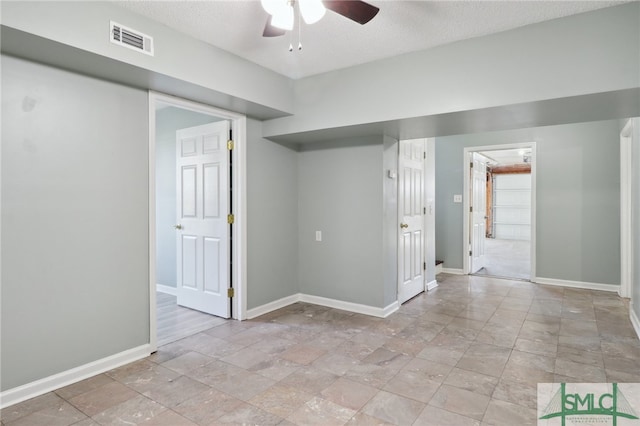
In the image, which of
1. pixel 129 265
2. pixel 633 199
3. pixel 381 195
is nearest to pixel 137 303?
pixel 129 265

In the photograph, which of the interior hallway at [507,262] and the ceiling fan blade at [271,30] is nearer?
the ceiling fan blade at [271,30]

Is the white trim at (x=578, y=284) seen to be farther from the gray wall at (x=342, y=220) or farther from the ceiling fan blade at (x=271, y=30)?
the ceiling fan blade at (x=271, y=30)

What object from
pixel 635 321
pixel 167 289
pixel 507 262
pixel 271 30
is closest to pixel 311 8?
pixel 271 30

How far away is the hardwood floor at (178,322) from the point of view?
132 inches

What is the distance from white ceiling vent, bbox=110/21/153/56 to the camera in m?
2.28

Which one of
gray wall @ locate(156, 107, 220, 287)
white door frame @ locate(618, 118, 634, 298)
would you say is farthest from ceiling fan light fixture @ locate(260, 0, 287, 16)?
white door frame @ locate(618, 118, 634, 298)

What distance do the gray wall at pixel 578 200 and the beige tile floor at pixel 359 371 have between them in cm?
113

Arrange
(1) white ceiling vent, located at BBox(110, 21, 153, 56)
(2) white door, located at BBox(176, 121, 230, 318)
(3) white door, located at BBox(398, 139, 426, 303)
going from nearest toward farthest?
(1) white ceiling vent, located at BBox(110, 21, 153, 56) < (2) white door, located at BBox(176, 121, 230, 318) < (3) white door, located at BBox(398, 139, 426, 303)

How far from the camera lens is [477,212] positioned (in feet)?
21.1

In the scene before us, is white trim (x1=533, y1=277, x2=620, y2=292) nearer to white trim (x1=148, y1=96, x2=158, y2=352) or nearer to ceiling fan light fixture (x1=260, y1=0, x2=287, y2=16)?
white trim (x1=148, y1=96, x2=158, y2=352)

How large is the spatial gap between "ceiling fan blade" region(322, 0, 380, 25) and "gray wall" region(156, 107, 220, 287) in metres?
3.45

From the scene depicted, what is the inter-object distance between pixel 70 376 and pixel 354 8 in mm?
3010

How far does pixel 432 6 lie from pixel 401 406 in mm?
2588

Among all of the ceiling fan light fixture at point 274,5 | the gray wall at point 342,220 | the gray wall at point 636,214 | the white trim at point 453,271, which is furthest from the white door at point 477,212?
the ceiling fan light fixture at point 274,5
